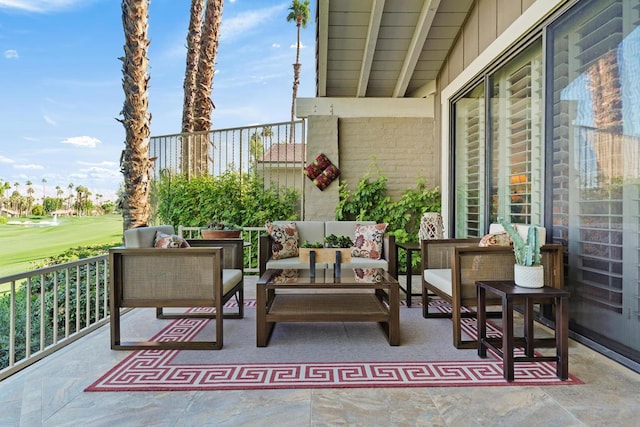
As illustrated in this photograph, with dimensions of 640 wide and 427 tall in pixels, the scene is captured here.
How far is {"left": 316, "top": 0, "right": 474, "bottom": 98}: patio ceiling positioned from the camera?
169 inches

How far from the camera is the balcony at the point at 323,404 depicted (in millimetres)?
1745

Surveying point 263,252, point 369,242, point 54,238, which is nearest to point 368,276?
point 369,242

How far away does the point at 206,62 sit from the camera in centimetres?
692

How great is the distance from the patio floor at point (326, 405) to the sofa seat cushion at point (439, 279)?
0.96 m

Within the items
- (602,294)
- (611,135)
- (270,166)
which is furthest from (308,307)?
(270,166)

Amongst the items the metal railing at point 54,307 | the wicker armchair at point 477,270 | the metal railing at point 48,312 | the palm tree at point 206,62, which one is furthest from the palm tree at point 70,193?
the wicker armchair at point 477,270

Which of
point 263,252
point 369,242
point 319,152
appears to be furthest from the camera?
point 319,152

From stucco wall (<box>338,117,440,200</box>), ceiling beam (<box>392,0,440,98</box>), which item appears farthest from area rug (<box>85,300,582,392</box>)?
ceiling beam (<box>392,0,440,98</box>)

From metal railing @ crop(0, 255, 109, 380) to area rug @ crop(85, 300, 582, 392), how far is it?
0.56 metres

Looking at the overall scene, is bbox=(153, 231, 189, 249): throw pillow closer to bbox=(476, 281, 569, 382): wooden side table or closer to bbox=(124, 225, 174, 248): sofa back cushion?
bbox=(124, 225, 174, 248): sofa back cushion

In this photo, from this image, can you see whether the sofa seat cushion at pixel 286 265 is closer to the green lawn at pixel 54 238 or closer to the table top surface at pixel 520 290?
the table top surface at pixel 520 290

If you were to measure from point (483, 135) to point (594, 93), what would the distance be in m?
1.70

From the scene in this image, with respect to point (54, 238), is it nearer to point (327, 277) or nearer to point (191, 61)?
point (191, 61)

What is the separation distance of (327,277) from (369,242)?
53.3 inches
